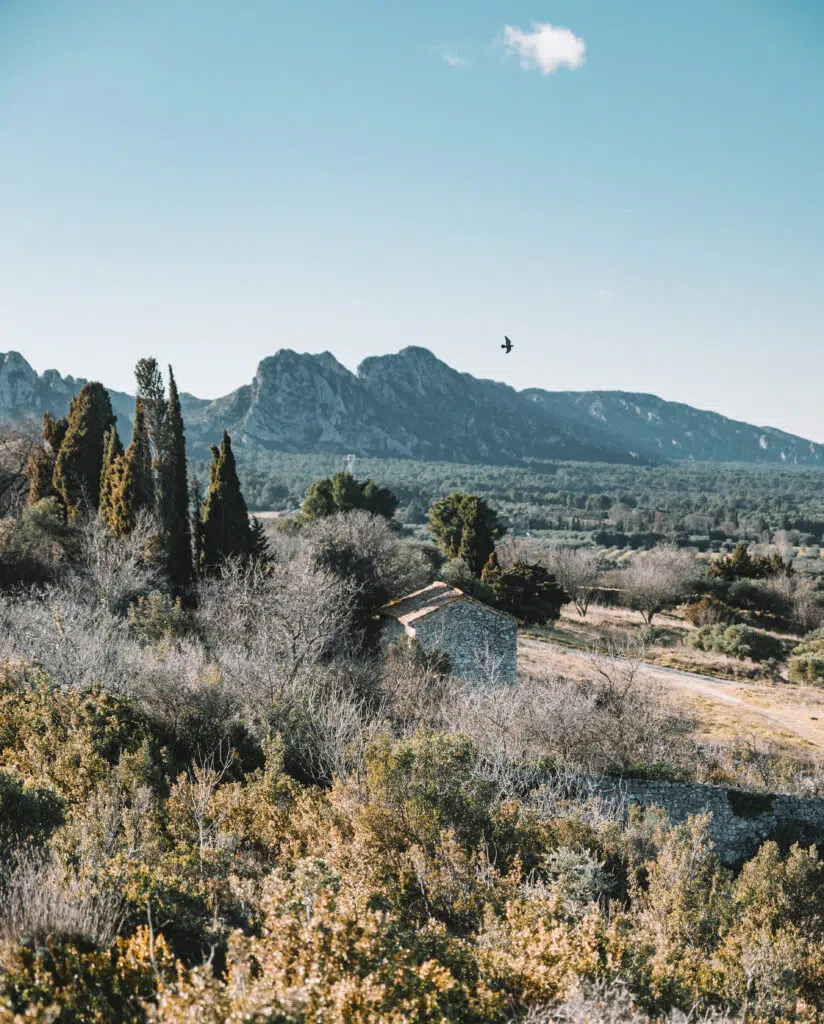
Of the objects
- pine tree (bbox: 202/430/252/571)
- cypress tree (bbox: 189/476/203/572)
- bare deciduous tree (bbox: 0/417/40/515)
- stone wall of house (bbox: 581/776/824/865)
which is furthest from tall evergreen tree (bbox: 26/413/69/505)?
stone wall of house (bbox: 581/776/824/865)

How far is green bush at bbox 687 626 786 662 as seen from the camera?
4009cm

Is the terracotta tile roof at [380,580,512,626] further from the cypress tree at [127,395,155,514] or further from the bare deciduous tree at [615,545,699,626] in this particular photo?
the bare deciduous tree at [615,545,699,626]

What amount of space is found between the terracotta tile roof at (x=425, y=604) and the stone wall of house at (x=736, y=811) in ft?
37.0

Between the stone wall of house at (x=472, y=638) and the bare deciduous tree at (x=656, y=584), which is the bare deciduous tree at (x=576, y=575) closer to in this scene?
the bare deciduous tree at (x=656, y=584)

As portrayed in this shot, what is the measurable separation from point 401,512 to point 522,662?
5988 centimetres

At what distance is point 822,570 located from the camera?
6569cm

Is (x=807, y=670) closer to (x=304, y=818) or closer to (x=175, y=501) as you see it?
(x=175, y=501)

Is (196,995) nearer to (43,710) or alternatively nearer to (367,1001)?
(367,1001)

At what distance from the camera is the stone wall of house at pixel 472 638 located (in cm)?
2653

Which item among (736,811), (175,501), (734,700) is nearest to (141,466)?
(175,501)

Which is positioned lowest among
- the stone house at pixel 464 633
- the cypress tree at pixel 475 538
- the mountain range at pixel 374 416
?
the stone house at pixel 464 633

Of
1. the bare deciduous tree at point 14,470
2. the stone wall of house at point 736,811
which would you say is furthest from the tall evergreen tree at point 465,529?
the stone wall of house at point 736,811

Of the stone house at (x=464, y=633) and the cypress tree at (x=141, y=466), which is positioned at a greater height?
the cypress tree at (x=141, y=466)

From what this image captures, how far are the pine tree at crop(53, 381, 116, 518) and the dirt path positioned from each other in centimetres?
2189
